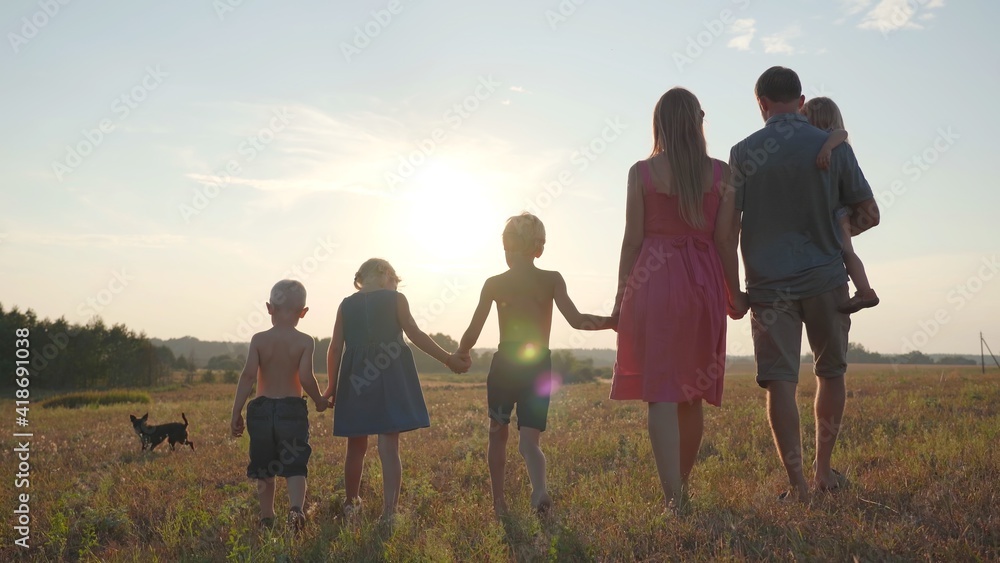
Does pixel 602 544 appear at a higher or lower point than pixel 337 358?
lower

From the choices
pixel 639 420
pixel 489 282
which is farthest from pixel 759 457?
pixel 639 420

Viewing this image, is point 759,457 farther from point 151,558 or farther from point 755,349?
point 151,558

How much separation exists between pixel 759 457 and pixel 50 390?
209ft

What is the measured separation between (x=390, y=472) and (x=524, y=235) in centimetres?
205

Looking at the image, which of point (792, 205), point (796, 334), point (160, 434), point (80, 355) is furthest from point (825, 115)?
point (80, 355)

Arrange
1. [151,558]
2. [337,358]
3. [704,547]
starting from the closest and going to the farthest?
[704,547] < [151,558] < [337,358]

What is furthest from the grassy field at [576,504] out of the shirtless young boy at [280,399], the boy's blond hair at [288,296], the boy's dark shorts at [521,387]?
the boy's blond hair at [288,296]

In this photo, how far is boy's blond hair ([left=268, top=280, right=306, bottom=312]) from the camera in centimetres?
550

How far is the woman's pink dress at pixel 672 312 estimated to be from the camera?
4.45 metres

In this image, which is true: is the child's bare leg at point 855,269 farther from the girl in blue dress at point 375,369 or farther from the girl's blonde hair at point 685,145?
the girl in blue dress at point 375,369

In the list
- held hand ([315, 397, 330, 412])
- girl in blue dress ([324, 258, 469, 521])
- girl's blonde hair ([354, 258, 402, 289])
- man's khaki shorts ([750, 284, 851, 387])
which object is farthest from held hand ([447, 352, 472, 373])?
man's khaki shorts ([750, 284, 851, 387])

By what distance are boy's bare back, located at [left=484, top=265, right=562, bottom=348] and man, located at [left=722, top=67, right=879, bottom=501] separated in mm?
1396

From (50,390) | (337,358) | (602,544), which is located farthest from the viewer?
(50,390)

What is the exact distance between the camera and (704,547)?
132 inches
